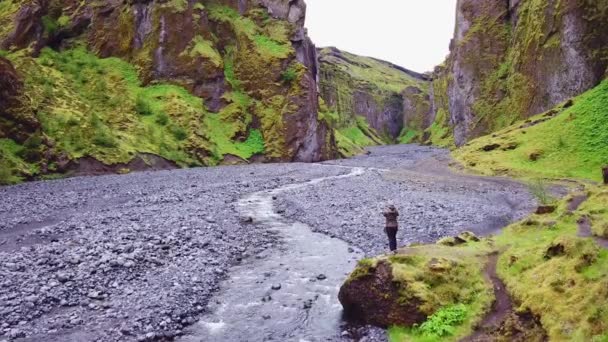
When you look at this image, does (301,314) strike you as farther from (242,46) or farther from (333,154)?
(333,154)

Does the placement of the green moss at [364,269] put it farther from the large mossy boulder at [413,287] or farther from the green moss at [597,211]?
the green moss at [597,211]

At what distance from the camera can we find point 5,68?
144 feet

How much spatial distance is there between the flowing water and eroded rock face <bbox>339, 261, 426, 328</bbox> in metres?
0.74

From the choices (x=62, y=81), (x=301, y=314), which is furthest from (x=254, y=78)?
(x=301, y=314)

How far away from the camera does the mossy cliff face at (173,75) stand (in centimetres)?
5388

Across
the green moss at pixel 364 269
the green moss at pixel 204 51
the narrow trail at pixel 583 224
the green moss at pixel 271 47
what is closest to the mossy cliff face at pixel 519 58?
the green moss at pixel 271 47

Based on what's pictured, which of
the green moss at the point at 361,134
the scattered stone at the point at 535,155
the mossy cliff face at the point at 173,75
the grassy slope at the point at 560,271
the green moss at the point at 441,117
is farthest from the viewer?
the green moss at the point at 361,134

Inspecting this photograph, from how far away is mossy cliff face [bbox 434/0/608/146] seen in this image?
52969mm

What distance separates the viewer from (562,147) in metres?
40.3

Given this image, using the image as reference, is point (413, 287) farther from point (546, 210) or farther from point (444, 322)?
point (546, 210)

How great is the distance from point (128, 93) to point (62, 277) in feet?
178

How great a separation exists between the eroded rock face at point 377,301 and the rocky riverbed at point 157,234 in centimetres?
69

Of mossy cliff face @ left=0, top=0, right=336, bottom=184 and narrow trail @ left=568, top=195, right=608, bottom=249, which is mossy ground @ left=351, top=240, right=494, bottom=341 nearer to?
narrow trail @ left=568, top=195, right=608, bottom=249

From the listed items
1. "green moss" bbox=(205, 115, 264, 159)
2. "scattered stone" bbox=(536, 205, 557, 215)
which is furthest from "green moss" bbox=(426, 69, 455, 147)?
"scattered stone" bbox=(536, 205, 557, 215)
